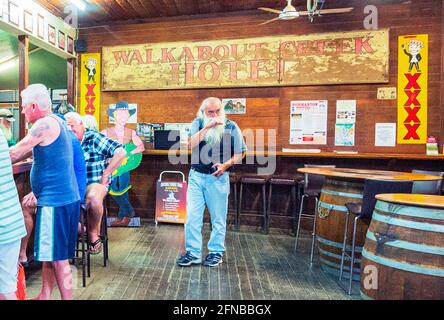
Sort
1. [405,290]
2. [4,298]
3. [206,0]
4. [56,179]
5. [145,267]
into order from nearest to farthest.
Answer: [4,298]
[405,290]
[56,179]
[145,267]
[206,0]

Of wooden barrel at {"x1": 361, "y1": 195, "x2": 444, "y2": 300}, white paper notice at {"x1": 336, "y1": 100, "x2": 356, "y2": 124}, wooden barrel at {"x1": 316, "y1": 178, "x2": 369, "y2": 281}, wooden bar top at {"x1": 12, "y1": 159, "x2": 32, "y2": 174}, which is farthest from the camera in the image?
white paper notice at {"x1": 336, "y1": 100, "x2": 356, "y2": 124}

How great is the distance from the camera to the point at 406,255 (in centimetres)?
193

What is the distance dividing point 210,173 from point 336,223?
135cm

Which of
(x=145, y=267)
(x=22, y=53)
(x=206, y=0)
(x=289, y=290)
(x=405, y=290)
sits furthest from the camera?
(x=206, y=0)

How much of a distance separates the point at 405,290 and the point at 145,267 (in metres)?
2.44

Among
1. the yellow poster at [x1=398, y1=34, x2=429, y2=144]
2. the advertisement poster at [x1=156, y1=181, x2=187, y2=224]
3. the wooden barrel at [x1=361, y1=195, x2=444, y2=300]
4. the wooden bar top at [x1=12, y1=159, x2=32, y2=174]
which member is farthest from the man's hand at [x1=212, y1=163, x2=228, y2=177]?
the yellow poster at [x1=398, y1=34, x2=429, y2=144]

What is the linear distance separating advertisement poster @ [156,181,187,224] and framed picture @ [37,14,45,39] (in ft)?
10.1

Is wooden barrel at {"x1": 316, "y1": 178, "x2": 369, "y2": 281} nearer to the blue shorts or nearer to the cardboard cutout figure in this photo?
the blue shorts

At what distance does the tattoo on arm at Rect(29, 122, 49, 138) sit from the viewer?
204 cm

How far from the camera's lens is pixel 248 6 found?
5418 mm

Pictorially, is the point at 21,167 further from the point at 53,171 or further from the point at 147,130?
the point at 147,130

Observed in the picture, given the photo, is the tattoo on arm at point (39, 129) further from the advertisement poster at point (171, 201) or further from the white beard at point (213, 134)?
the advertisement poster at point (171, 201)
